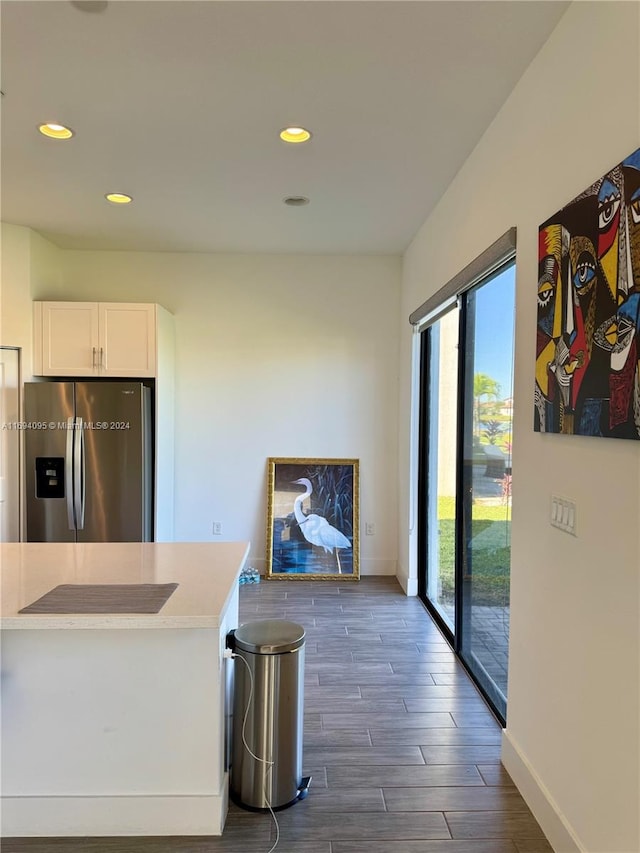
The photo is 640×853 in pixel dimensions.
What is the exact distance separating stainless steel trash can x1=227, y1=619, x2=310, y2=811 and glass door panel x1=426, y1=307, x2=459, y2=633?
67.8 inches

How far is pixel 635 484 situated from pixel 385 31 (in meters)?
1.71

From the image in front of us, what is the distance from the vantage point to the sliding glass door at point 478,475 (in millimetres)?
2658

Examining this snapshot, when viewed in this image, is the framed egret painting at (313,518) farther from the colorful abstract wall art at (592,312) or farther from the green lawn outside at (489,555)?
the colorful abstract wall art at (592,312)

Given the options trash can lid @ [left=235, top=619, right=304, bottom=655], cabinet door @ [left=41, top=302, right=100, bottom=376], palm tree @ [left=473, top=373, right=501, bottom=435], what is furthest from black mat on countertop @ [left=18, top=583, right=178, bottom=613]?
cabinet door @ [left=41, top=302, right=100, bottom=376]

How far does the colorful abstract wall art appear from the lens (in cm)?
139

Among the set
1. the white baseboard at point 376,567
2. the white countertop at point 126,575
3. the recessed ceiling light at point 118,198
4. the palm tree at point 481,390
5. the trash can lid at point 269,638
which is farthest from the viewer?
the white baseboard at point 376,567

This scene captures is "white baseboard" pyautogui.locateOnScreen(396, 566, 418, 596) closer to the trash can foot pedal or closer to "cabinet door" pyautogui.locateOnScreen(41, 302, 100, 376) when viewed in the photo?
the trash can foot pedal

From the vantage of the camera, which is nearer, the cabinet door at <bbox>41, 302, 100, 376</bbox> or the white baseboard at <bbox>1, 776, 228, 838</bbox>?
the white baseboard at <bbox>1, 776, 228, 838</bbox>

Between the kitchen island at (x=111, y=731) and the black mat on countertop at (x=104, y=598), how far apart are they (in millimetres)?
78

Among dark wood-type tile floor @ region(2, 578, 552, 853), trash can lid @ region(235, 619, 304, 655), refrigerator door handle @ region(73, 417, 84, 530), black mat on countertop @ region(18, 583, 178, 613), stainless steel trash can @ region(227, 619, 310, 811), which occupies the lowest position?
dark wood-type tile floor @ region(2, 578, 552, 853)

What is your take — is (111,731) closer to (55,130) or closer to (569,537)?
(569,537)

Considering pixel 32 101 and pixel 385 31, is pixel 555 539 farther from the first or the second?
pixel 32 101

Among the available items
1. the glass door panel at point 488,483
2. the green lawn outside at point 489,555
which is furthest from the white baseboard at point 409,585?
the green lawn outside at point 489,555

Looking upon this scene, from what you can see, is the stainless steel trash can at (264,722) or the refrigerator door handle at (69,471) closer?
the stainless steel trash can at (264,722)
